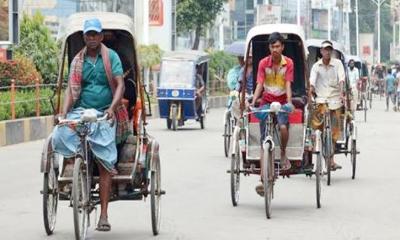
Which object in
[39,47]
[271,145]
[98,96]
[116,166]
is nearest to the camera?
[98,96]

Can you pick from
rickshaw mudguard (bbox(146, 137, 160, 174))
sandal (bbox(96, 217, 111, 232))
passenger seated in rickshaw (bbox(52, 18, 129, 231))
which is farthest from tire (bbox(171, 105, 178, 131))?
sandal (bbox(96, 217, 111, 232))

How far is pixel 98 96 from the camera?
31.4ft

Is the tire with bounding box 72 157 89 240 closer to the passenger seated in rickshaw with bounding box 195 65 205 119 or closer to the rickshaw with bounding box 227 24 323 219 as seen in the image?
the rickshaw with bounding box 227 24 323 219

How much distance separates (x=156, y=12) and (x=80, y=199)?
141ft

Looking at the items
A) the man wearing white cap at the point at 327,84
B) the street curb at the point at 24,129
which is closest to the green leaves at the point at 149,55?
the street curb at the point at 24,129

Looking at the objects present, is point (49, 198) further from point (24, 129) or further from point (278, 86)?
point (24, 129)

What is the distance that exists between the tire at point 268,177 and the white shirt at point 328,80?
3.88m

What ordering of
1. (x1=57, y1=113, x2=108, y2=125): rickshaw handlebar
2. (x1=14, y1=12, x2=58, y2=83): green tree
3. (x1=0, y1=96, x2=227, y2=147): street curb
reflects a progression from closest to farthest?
(x1=57, y1=113, x2=108, y2=125): rickshaw handlebar
(x1=0, y1=96, x2=227, y2=147): street curb
(x1=14, y1=12, x2=58, y2=83): green tree

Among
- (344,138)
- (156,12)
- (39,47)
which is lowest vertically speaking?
(344,138)

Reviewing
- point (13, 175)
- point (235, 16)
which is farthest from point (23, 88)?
point (235, 16)

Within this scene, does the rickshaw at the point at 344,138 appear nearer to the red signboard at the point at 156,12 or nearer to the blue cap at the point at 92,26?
the blue cap at the point at 92,26

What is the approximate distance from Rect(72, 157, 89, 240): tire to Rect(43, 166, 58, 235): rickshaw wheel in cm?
46

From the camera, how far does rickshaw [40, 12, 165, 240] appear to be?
30.0 ft

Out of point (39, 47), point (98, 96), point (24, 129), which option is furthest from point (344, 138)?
point (39, 47)
